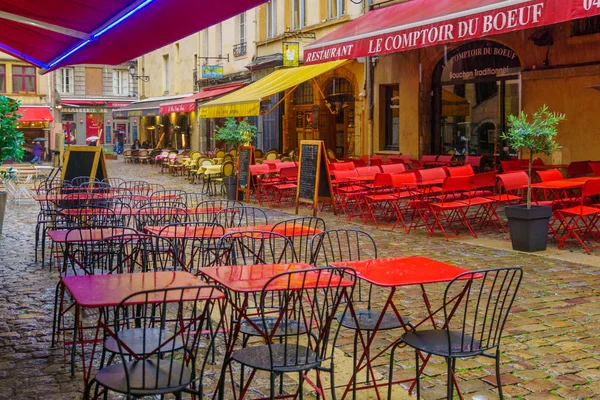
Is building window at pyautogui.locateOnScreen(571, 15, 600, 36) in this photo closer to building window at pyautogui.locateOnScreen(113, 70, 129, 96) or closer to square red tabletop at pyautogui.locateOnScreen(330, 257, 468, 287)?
square red tabletop at pyautogui.locateOnScreen(330, 257, 468, 287)

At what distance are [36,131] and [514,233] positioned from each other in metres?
37.7

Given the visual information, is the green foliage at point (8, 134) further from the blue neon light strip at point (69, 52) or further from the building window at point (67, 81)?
the building window at point (67, 81)

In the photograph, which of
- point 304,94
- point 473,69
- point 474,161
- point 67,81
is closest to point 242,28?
point 304,94

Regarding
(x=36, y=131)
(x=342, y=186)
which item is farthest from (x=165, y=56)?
(x=342, y=186)

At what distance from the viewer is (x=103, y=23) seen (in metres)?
6.29

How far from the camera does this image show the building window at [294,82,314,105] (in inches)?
963

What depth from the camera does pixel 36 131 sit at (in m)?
43.1

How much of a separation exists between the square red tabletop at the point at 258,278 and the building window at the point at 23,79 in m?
41.6

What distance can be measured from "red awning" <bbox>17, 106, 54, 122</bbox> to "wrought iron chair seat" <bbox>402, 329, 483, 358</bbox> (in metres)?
38.2

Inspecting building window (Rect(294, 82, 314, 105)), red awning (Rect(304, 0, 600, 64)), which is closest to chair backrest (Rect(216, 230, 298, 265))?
red awning (Rect(304, 0, 600, 64))

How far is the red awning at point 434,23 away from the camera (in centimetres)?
1137

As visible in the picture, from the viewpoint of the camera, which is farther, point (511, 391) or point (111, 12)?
point (111, 12)

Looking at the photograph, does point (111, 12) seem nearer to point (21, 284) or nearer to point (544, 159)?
point (21, 284)

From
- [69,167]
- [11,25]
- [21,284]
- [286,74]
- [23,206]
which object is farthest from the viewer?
[286,74]
